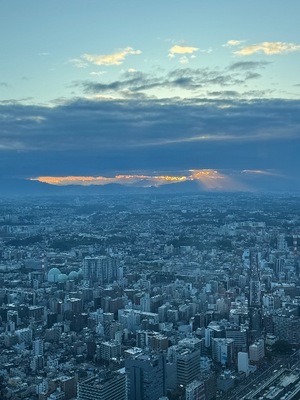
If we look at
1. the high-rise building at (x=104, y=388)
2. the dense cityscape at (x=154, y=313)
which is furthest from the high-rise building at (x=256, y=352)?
the high-rise building at (x=104, y=388)

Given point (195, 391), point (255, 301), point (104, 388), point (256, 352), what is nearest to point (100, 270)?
point (255, 301)

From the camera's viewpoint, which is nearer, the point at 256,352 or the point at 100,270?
the point at 256,352

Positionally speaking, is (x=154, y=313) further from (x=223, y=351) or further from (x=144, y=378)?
(x=144, y=378)

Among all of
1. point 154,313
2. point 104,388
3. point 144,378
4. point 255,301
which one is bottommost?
point 154,313

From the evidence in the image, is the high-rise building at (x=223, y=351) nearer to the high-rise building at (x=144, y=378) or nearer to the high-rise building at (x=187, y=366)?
the high-rise building at (x=187, y=366)

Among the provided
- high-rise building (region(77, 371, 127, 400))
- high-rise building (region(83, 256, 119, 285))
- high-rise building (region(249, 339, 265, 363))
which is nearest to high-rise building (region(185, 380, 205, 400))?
high-rise building (region(77, 371, 127, 400))

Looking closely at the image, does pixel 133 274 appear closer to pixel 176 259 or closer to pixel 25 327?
pixel 176 259
